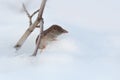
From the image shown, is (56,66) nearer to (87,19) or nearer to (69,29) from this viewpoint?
(69,29)

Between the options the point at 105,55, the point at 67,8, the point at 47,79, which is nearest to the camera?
the point at 47,79

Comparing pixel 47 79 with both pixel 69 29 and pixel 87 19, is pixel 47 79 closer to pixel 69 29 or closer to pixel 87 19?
pixel 69 29

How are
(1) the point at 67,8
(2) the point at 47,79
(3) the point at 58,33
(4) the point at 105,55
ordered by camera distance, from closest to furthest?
(2) the point at 47,79 → (4) the point at 105,55 → (3) the point at 58,33 → (1) the point at 67,8

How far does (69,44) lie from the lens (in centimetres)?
152

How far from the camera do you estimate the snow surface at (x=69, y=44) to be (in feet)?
4.42

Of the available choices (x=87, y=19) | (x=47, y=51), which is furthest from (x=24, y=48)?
(x=87, y=19)

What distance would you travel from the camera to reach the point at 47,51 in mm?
1473

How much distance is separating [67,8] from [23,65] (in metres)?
0.50

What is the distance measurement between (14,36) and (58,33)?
138 mm

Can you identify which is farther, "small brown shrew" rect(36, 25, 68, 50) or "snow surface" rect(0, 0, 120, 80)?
"small brown shrew" rect(36, 25, 68, 50)

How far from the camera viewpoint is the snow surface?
1349 mm

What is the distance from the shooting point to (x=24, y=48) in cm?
149

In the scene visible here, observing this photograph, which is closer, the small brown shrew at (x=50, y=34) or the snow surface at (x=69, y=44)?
the snow surface at (x=69, y=44)

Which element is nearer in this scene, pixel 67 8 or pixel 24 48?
pixel 24 48
